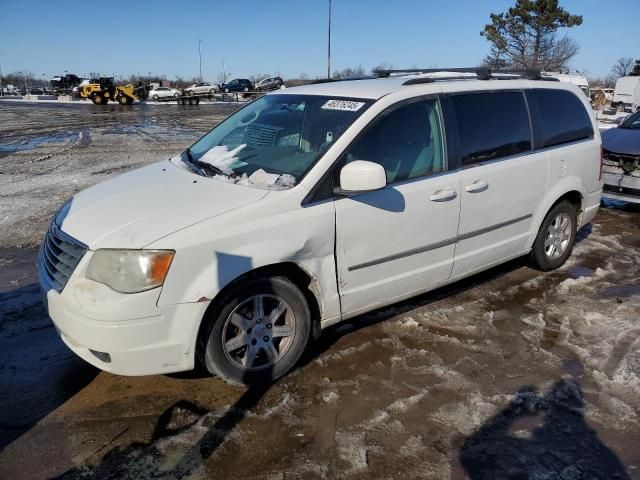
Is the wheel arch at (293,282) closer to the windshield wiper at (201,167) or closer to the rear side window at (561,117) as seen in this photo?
the windshield wiper at (201,167)

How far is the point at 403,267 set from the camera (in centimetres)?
376

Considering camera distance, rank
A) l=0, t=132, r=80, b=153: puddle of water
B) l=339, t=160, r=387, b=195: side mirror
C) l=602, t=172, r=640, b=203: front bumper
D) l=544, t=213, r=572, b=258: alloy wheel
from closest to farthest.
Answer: l=339, t=160, r=387, b=195: side mirror < l=544, t=213, r=572, b=258: alloy wheel < l=602, t=172, r=640, b=203: front bumper < l=0, t=132, r=80, b=153: puddle of water

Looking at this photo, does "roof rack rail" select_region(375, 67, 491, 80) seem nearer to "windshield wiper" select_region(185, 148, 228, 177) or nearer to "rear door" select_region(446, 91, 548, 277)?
"rear door" select_region(446, 91, 548, 277)

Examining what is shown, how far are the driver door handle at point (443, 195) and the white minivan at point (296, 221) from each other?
0.02 metres

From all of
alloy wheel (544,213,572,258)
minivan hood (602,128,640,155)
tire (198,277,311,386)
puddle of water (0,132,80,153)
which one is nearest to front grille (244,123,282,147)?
tire (198,277,311,386)

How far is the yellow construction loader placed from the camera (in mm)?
37688

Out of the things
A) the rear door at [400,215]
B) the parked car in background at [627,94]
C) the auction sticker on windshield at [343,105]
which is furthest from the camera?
the parked car in background at [627,94]

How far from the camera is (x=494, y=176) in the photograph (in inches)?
163

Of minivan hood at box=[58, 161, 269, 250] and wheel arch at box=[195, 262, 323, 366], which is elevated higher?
minivan hood at box=[58, 161, 269, 250]

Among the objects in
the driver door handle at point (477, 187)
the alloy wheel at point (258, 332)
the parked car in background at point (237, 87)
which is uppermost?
the parked car in background at point (237, 87)

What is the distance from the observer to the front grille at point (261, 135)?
12.9 feet

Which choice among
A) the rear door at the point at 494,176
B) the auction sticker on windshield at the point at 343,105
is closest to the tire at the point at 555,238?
the rear door at the point at 494,176

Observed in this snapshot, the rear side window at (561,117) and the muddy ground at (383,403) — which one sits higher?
the rear side window at (561,117)

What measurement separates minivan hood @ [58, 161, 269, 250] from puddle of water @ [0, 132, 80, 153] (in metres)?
11.5
